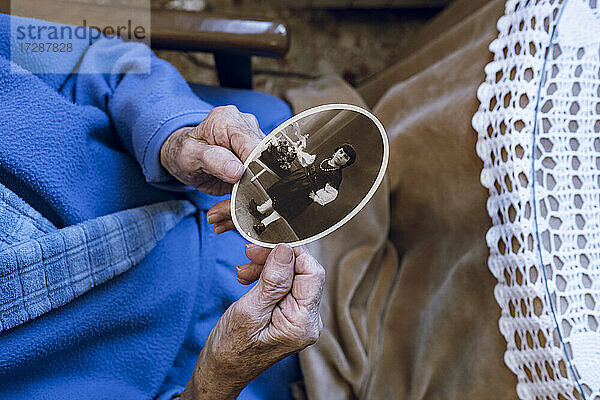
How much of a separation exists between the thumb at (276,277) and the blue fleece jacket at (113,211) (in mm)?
196

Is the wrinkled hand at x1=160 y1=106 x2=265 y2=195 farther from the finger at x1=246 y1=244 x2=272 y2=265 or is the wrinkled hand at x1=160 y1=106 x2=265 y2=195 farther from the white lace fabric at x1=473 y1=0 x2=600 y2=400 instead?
the white lace fabric at x1=473 y1=0 x2=600 y2=400

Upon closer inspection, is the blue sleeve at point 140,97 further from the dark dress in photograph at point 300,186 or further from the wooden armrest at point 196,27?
the dark dress in photograph at point 300,186

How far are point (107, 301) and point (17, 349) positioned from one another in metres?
0.11

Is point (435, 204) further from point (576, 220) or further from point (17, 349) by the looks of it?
point (17, 349)

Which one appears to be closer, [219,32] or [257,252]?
[257,252]

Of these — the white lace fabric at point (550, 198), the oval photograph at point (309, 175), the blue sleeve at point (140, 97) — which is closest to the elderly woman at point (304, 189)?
the oval photograph at point (309, 175)

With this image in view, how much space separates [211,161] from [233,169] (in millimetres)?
31

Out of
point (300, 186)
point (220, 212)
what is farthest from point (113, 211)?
point (300, 186)

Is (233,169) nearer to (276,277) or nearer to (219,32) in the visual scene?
(276,277)

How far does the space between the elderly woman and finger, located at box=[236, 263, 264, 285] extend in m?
0.09

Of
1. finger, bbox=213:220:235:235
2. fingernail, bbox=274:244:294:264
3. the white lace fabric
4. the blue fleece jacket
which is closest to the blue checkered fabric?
the blue fleece jacket

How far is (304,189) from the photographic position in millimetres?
435

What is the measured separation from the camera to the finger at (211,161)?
17.2 inches

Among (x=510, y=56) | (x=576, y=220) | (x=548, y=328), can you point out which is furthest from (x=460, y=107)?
(x=548, y=328)
